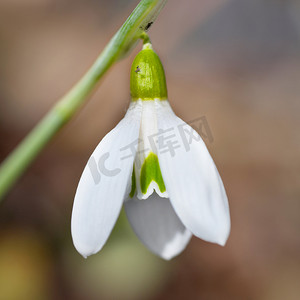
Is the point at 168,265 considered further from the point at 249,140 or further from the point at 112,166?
the point at 112,166

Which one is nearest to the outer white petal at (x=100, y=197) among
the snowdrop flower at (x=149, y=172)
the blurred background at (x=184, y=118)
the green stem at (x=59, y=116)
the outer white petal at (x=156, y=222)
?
the snowdrop flower at (x=149, y=172)

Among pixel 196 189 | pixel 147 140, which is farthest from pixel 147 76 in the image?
pixel 196 189

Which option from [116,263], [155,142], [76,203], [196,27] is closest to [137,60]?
[155,142]

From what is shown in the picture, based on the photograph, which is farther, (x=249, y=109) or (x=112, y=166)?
(x=249, y=109)

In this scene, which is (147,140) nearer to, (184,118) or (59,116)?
(59,116)

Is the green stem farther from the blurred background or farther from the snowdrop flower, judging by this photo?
the blurred background
